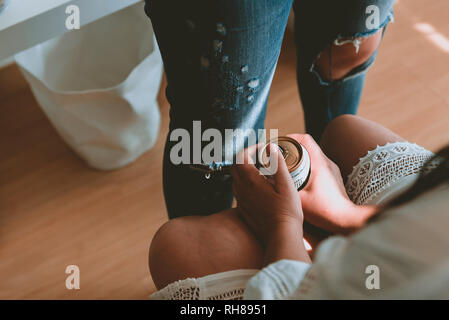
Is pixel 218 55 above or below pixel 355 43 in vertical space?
above

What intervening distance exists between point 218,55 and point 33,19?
241mm

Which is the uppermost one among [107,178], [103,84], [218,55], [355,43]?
[218,55]

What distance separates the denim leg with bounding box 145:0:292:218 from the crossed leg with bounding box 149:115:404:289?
12cm

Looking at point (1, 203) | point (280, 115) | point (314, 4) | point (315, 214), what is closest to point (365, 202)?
point (315, 214)

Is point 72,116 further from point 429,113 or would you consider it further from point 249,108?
point 429,113

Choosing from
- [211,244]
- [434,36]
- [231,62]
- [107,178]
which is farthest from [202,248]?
[434,36]

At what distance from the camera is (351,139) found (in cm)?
62

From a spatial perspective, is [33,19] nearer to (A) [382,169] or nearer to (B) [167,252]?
(B) [167,252]

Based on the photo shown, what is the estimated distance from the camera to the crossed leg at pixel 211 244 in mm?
508

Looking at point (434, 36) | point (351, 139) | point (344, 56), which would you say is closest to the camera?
point (351, 139)

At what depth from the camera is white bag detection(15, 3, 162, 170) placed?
832mm

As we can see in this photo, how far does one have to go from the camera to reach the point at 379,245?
0.91ft
